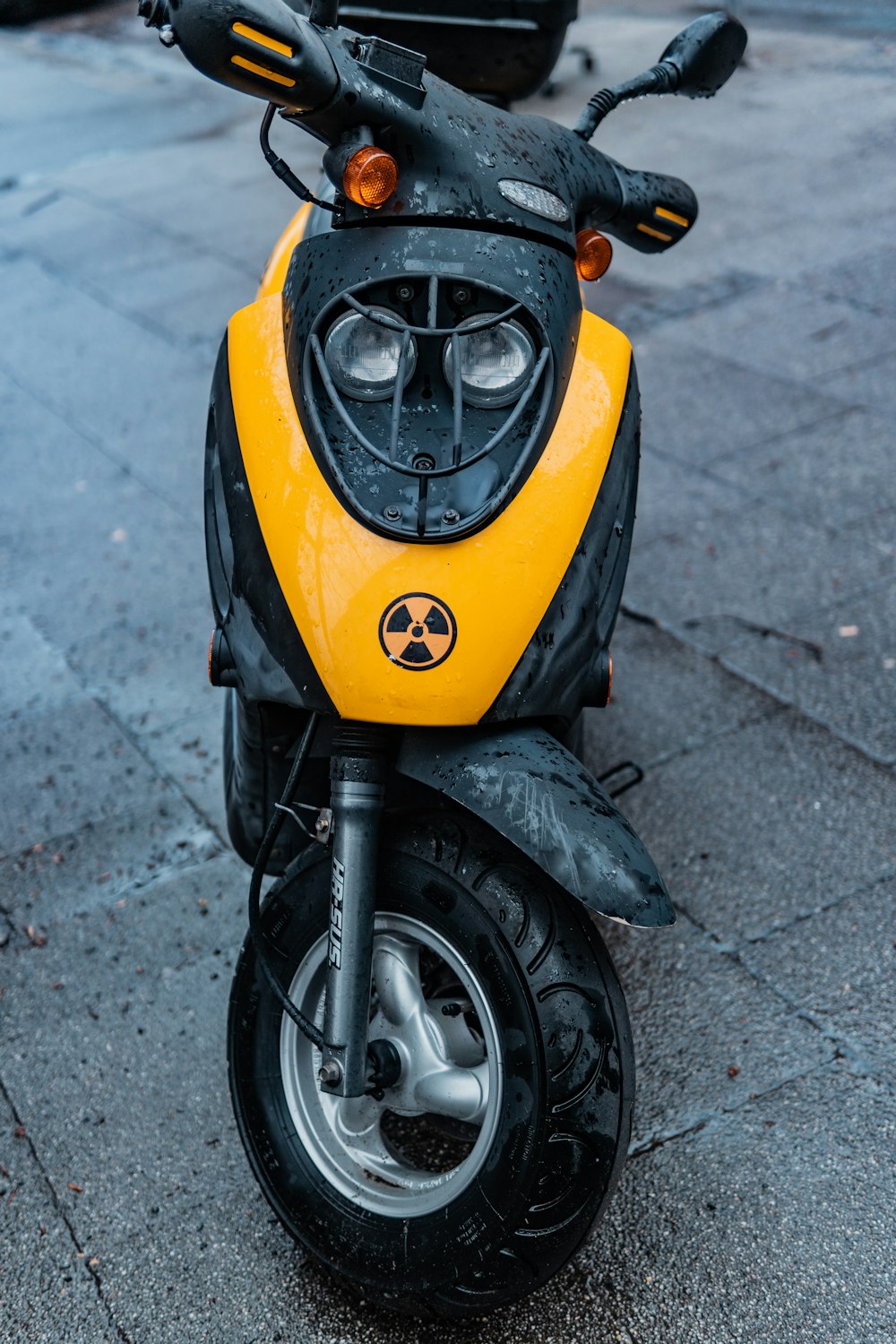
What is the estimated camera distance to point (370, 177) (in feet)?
7.10

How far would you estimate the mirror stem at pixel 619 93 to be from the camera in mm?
2592

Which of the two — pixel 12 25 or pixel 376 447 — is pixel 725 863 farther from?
pixel 12 25

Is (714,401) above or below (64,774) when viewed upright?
above

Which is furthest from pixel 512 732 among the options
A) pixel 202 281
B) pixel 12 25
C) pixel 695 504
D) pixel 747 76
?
pixel 12 25

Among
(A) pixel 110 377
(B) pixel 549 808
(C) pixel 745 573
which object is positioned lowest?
(A) pixel 110 377

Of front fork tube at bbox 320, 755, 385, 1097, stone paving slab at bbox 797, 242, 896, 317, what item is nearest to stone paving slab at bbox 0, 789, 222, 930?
front fork tube at bbox 320, 755, 385, 1097

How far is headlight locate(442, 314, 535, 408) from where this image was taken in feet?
7.39

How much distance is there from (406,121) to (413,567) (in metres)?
0.74

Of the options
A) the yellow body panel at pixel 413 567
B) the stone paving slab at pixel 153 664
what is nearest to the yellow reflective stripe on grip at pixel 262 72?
the yellow body panel at pixel 413 567

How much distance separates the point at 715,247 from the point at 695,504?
2.97m

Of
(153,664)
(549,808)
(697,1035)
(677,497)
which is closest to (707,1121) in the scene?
(697,1035)

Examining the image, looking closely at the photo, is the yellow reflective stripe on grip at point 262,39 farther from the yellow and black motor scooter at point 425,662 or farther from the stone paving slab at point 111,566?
the stone paving slab at point 111,566

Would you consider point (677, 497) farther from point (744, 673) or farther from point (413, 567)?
point (413, 567)

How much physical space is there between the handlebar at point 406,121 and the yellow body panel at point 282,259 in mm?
585
